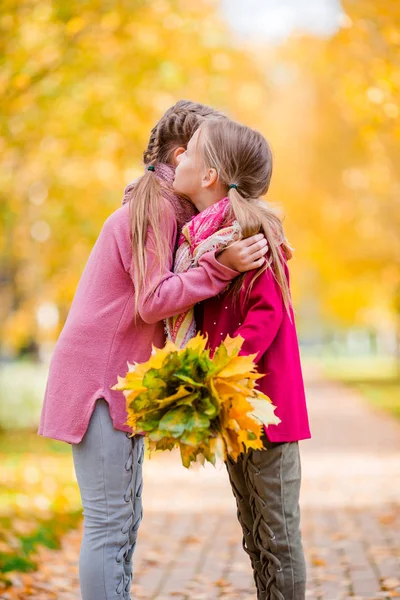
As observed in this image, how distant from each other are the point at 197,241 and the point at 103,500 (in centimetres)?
104

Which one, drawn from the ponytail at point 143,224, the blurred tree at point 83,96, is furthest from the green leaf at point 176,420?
the blurred tree at point 83,96

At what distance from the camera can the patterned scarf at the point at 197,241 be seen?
3477 mm

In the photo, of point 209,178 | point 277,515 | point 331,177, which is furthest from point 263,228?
point 331,177

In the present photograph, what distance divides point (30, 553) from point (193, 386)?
3.66 meters

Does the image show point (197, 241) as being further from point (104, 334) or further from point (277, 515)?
point (277, 515)

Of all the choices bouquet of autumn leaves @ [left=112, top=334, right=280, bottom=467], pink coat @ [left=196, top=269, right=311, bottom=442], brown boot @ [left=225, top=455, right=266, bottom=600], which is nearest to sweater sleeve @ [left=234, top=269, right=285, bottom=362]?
pink coat @ [left=196, top=269, right=311, bottom=442]

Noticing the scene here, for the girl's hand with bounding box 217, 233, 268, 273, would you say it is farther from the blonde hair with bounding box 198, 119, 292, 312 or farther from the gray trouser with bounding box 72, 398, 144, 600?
the gray trouser with bounding box 72, 398, 144, 600

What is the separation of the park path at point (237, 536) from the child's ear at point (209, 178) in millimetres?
1138

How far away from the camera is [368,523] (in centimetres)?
771

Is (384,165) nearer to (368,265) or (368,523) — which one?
(368,265)

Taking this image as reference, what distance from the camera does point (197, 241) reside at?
3.52 m

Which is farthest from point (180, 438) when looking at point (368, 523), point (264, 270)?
point (368, 523)

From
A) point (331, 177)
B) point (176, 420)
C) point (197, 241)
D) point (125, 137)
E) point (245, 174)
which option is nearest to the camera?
point (176, 420)

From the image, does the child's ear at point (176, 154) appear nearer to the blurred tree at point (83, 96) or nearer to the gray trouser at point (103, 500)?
the gray trouser at point (103, 500)
